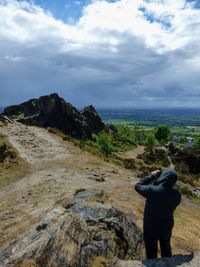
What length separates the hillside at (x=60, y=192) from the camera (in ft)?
58.0

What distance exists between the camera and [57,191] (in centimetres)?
2547

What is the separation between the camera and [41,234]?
37.2ft

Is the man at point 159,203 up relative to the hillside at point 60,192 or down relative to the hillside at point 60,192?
up

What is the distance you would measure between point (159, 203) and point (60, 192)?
1496cm

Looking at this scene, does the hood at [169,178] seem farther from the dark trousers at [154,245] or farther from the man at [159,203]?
the dark trousers at [154,245]

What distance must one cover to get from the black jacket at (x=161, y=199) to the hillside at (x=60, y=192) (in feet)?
5.91

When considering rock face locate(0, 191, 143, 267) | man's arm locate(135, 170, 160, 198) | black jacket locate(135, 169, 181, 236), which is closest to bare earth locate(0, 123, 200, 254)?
rock face locate(0, 191, 143, 267)

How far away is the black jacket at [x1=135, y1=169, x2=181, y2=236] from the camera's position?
10.7m

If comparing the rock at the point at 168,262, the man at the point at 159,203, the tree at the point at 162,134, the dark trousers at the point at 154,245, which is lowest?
the tree at the point at 162,134

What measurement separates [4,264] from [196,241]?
11.1 meters

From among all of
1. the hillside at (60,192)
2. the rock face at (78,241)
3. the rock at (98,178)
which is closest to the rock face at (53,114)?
the hillside at (60,192)

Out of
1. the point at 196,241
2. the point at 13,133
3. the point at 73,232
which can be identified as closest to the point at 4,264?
the point at 73,232

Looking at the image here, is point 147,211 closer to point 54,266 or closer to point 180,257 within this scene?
point 180,257

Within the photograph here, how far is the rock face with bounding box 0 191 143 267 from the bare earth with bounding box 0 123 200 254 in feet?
9.84
